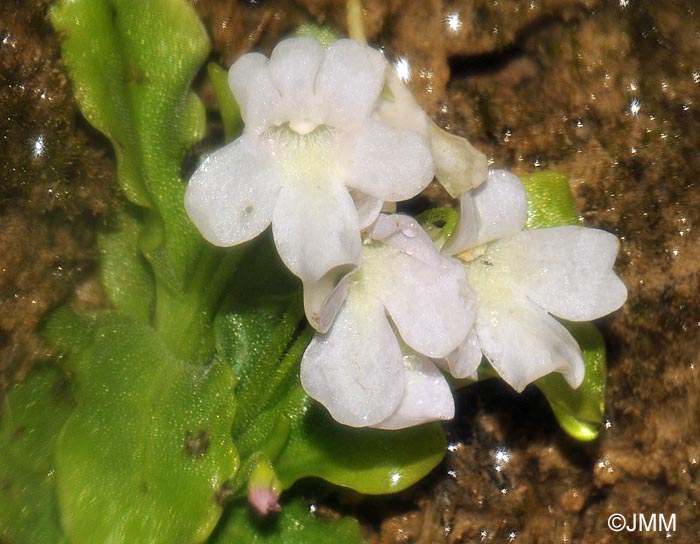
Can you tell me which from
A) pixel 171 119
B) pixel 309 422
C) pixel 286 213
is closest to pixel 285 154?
pixel 286 213

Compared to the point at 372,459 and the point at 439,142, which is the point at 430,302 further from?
the point at 372,459

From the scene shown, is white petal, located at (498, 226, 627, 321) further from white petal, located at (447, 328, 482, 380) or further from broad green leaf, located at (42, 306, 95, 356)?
broad green leaf, located at (42, 306, 95, 356)

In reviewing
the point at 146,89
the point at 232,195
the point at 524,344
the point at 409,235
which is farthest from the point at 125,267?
the point at 524,344

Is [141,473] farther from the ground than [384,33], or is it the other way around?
[384,33]

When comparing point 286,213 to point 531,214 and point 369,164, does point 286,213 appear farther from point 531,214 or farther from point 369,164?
point 531,214

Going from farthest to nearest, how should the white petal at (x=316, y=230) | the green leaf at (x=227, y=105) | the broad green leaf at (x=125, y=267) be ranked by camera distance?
the broad green leaf at (x=125, y=267)
the green leaf at (x=227, y=105)
the white petal at (x=316, y=230)
